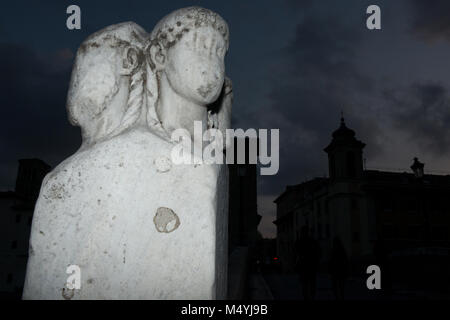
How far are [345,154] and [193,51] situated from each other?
28.6 meters

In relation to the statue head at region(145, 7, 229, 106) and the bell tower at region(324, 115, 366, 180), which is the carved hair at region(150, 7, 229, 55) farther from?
the bell tower at region(324, 115, 366, 180)

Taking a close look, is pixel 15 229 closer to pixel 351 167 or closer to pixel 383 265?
pixel 351 167

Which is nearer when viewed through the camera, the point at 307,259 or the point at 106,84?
the point at 106,84

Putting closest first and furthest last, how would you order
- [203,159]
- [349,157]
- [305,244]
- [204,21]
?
1. [203,159]
2. [204,21]
3. [305,244]
4. [349,157]

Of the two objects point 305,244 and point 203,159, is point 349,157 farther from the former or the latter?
point 203,159

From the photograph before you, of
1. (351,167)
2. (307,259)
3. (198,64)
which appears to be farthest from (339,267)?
(351,167)

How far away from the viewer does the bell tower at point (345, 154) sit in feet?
92.4

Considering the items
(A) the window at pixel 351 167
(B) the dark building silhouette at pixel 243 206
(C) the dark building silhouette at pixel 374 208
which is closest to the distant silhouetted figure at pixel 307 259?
(B) the dark building silhouette at pixel 243 206

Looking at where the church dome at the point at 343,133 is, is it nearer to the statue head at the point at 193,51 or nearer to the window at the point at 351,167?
the window at the point at 351,167

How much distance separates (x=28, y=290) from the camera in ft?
5.48

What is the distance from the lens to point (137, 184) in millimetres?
1638
